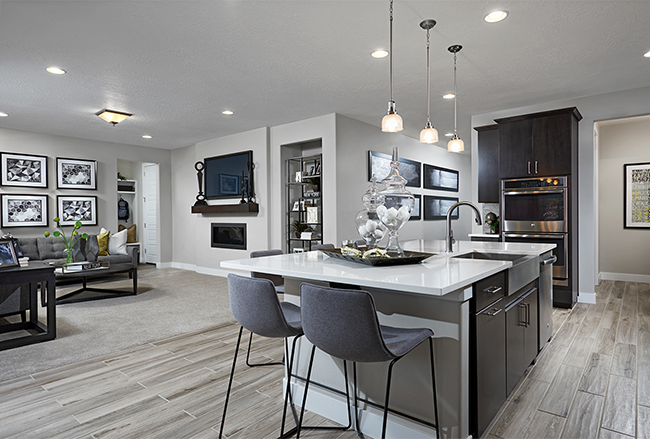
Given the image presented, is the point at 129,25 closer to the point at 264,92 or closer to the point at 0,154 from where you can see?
the point at 264,92

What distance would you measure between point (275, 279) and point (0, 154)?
5.55 meters

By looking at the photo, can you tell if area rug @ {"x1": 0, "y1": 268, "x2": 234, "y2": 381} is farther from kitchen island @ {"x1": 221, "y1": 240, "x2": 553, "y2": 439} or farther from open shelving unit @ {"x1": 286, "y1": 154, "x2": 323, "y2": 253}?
kitchen island @ {"x1": 221, "y1": 240, "x2": 553, "y2": 439}

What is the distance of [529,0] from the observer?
2.58 meters

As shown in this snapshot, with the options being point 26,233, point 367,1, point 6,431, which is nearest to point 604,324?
point 367,1

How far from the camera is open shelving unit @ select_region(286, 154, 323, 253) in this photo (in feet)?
19.3

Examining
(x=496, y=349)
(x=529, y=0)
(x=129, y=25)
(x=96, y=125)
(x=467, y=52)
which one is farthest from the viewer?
(x=96, y=125)

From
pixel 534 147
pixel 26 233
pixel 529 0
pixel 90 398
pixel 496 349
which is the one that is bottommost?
pixel 90 398

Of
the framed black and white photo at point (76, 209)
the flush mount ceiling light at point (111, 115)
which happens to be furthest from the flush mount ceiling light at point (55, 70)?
the framed black and white photo at point (76, 209)

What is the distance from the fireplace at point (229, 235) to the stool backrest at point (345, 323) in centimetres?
551

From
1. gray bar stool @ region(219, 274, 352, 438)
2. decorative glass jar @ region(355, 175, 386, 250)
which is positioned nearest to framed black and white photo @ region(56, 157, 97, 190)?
gray bar stool @ region(219, 274, 352, 438)

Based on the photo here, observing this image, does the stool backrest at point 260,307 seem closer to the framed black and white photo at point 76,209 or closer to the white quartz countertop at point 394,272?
the white quartz countertop at point 394,272

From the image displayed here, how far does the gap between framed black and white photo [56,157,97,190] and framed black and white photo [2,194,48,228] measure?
0.41 meters

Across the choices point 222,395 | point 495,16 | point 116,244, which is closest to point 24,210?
point 116,244

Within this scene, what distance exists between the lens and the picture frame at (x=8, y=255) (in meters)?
3.39
